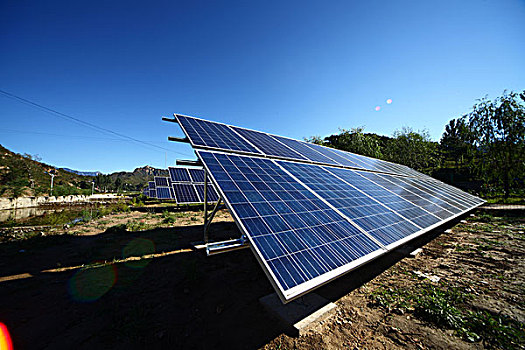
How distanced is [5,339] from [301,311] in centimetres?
632

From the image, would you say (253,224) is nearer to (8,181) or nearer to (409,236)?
(409,236)

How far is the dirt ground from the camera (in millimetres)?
3973

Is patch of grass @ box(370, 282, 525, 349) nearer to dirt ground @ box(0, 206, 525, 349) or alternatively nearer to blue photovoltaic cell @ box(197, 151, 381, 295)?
dirt ground @ box(0, 206, 525, 349)

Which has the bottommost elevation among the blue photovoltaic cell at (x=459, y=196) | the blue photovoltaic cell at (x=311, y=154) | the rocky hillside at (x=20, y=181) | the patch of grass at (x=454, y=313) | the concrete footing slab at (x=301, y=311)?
the patch of grass at (x=454, y=313)

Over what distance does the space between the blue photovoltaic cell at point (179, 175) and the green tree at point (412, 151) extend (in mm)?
42674

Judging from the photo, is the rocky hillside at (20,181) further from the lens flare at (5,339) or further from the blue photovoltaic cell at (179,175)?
the lens flare at (5,339)

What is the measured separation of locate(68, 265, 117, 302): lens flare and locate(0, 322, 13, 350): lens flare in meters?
1.27

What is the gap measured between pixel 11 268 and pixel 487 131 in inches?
1731

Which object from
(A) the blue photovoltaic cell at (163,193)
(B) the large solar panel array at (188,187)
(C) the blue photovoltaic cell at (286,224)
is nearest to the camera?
(C) the blue photovoltaic cell at (286,224)

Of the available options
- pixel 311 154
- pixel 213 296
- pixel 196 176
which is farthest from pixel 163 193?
pixel 213 296

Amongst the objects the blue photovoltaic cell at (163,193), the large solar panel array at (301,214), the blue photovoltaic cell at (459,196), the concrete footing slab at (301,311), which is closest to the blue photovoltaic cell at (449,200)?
the blue photovoltaic cell at (459,196)

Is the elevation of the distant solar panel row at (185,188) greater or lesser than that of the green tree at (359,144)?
lesser

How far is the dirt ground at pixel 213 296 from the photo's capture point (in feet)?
13.0

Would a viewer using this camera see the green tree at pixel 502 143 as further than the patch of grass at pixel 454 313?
Yes
